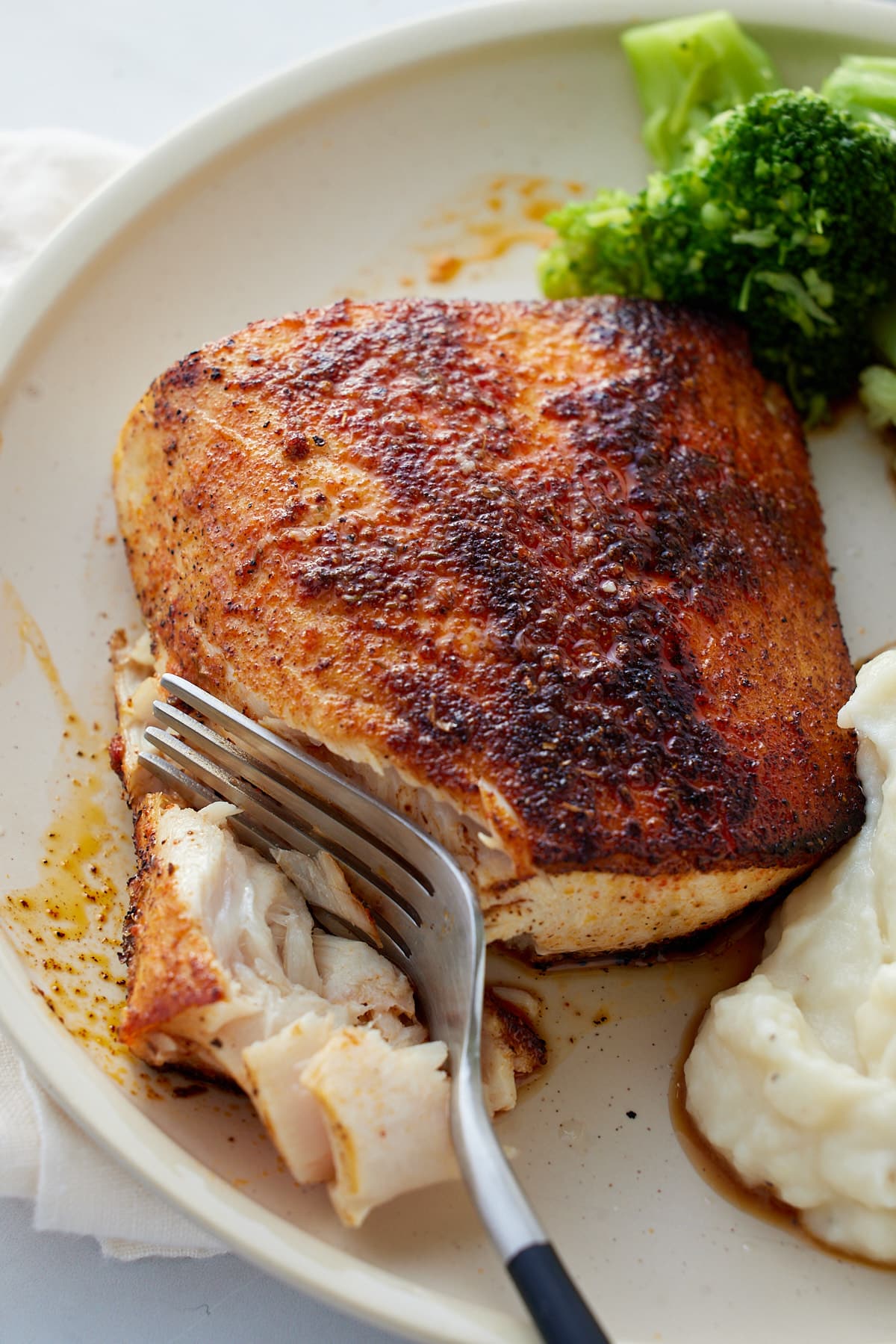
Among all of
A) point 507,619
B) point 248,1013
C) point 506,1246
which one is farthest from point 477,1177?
point 507,619

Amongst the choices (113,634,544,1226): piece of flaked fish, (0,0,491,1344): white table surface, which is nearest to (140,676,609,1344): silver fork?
(113,634,544,1226): piece of flaked fish

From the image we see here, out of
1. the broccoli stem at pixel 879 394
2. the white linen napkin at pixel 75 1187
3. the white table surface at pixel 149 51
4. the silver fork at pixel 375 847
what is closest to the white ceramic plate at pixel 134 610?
the broccoli stem at pixel 879 394

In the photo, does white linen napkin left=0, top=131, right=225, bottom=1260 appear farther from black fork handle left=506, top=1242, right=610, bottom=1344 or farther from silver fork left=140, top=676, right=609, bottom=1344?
black fork handle left=506, top=1242, right=610, bottom=1344

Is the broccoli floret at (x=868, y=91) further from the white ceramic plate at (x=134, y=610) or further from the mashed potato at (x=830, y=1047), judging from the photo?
the mashed potato at (x=830, y=1047)

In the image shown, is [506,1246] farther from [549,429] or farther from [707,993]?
[549,429]

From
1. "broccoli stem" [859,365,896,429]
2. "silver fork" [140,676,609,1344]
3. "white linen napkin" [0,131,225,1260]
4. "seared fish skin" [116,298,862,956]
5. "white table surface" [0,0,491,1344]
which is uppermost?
"white table surface" [0,0,491,1344]
